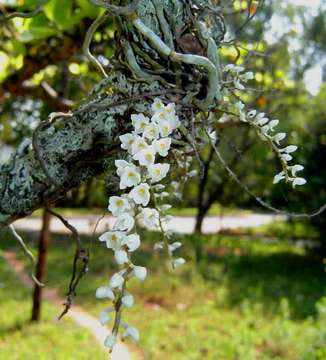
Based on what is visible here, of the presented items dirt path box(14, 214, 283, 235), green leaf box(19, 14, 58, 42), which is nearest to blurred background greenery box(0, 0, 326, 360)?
green leaf box(19, 14, 58, 42)

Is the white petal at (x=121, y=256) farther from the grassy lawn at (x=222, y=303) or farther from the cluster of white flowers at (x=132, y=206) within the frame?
the grassy lawn at (x=222, y=303)

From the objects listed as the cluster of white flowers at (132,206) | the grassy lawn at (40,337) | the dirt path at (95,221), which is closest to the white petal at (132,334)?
the cluster of white flowers at (132,206)

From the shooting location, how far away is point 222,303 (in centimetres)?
742

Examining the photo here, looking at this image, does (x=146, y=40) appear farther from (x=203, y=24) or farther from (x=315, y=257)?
(x=315, y=257)

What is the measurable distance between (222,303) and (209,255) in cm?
402

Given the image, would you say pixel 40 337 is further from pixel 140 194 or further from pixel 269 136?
pixel 140 194

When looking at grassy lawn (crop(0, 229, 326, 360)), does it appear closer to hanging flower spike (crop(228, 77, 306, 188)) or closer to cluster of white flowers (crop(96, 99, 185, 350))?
hanging flower spike (crop(228, 77, 306, 188))

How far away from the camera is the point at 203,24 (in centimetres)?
117

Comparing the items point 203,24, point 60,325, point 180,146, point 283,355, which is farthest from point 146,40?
A: point 60,325

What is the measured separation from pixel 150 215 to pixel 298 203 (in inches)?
419

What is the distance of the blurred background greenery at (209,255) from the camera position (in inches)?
112

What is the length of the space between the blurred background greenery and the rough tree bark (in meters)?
0.09

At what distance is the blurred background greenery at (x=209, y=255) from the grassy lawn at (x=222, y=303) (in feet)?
0.06

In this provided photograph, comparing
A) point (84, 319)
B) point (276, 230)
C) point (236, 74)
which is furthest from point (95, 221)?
point (236, 74)
